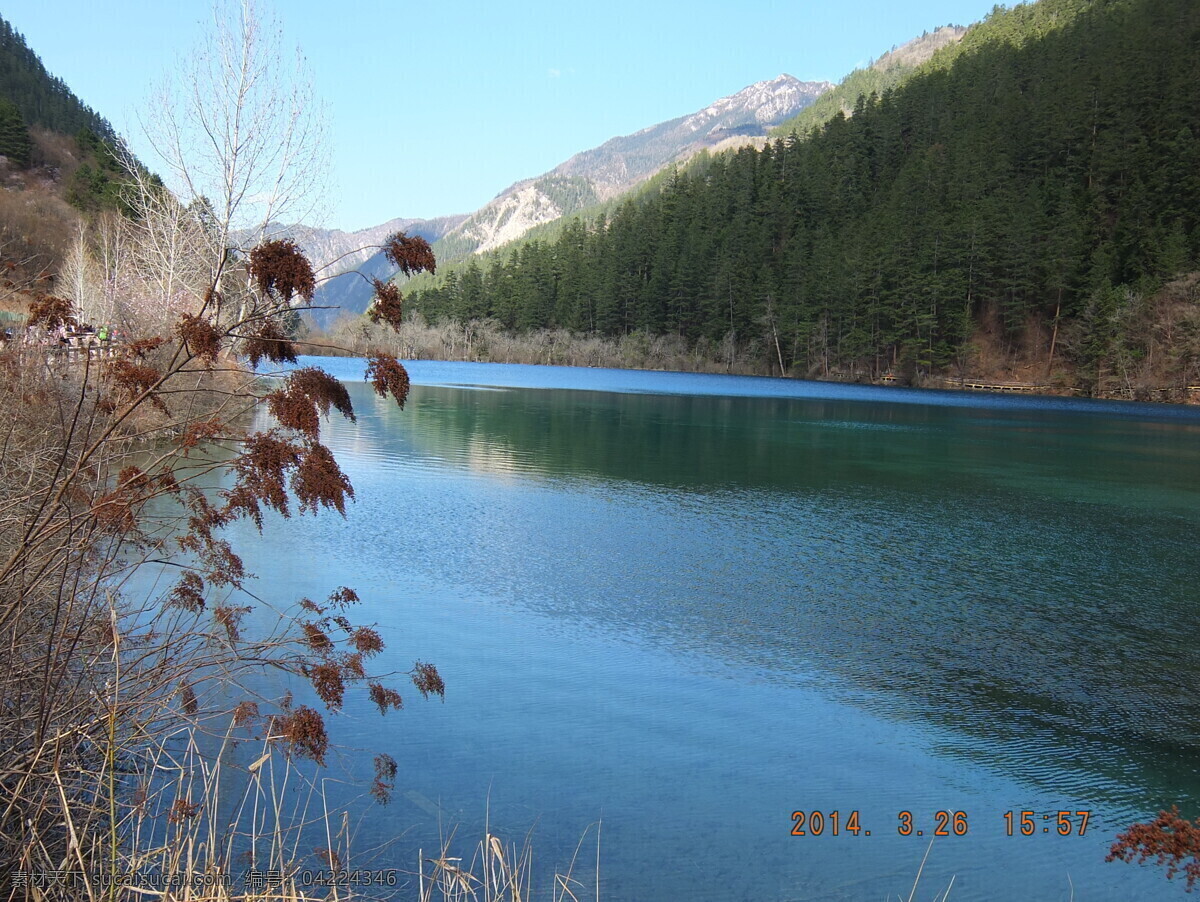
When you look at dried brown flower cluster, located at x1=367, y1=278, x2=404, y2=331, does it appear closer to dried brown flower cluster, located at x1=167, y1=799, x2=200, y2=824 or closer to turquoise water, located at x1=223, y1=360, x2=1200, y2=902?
dried brown flower cluster, located at x1=167, y1=799, x2=200, y2=824

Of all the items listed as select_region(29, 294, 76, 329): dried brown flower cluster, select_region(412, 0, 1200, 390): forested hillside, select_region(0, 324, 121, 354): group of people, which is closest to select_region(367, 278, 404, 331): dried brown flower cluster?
select_region(29, 294, 76, 329): dried brown flower cluster

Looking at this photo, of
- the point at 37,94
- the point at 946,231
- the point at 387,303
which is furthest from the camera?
the point at 37,94

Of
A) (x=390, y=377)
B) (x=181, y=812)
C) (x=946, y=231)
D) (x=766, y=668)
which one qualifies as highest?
(x=946, y=231)

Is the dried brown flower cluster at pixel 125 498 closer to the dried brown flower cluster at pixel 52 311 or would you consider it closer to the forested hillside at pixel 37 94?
the dried brown flower cluster at pixel 52 311

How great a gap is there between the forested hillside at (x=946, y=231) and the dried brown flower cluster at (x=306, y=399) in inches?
2641

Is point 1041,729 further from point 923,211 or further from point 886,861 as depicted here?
point 923,211

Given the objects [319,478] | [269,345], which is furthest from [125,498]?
[269,345]

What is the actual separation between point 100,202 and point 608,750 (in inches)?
3393

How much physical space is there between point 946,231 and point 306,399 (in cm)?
8546

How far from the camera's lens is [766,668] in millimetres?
9398

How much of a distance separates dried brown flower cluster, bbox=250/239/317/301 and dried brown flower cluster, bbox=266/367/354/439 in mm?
389

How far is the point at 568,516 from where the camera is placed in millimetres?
16844

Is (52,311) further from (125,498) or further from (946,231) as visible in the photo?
(946,231)

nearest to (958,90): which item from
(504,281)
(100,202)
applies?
(504,281)
